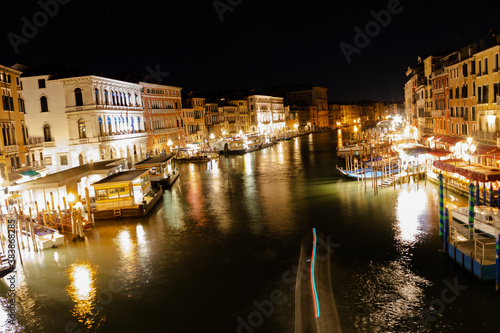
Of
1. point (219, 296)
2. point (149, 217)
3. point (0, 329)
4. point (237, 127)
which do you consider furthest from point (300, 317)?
point (237, 127)

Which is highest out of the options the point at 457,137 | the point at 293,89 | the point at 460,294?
the point at 293,89

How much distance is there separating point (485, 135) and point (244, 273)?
22.2 m

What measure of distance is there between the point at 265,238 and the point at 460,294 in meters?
8.63

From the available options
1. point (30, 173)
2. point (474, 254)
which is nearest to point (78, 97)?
point (30, 173)

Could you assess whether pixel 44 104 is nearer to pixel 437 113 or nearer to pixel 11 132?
pixel 11 132

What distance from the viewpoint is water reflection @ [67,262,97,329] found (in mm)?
12617

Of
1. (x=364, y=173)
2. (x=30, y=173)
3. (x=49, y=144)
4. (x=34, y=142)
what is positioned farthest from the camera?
(x=49, y=144)

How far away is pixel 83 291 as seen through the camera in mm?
14320

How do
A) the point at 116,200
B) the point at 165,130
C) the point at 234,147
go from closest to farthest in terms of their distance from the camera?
the point at 116,200 < the point at 165,130 < the point at 234,147

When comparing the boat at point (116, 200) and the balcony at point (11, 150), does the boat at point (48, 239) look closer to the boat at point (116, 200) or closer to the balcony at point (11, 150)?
the boat at point (116, 200)

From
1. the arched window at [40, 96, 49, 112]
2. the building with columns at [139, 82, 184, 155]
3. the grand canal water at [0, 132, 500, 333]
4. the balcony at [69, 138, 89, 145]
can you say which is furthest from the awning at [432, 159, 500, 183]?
the building with columns at [139, 82, 184, 155]

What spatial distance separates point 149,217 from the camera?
80.4ft

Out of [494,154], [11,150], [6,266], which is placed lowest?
[6,266]

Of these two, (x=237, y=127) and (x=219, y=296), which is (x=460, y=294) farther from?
(x=237, y=127)
